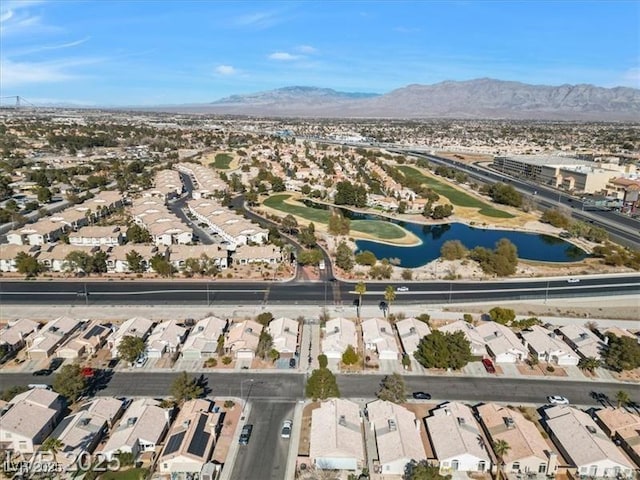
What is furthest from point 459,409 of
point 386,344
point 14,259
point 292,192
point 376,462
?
point 292,192

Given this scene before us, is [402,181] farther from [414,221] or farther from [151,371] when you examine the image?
[151,371]

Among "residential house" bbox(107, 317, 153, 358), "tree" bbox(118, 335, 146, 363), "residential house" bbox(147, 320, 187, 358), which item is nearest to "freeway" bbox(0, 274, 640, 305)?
"residential house" bbox(107, 317, 153, 358)

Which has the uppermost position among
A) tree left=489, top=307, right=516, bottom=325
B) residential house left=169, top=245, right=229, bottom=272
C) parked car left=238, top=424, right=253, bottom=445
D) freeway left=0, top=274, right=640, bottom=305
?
residential house left=169, top=245, right=229, bottom=272

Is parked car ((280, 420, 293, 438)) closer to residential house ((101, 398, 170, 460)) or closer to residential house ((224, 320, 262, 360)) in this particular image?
residential house ((101, 398, 170, 460))

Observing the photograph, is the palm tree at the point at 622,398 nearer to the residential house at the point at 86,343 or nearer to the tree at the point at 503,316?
the tree at the point at 503,316

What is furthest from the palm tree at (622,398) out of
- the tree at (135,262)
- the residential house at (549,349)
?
the tree at (135,262)

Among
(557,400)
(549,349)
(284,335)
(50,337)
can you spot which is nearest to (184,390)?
(284,335)

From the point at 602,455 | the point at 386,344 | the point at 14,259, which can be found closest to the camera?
the point at 602,455
